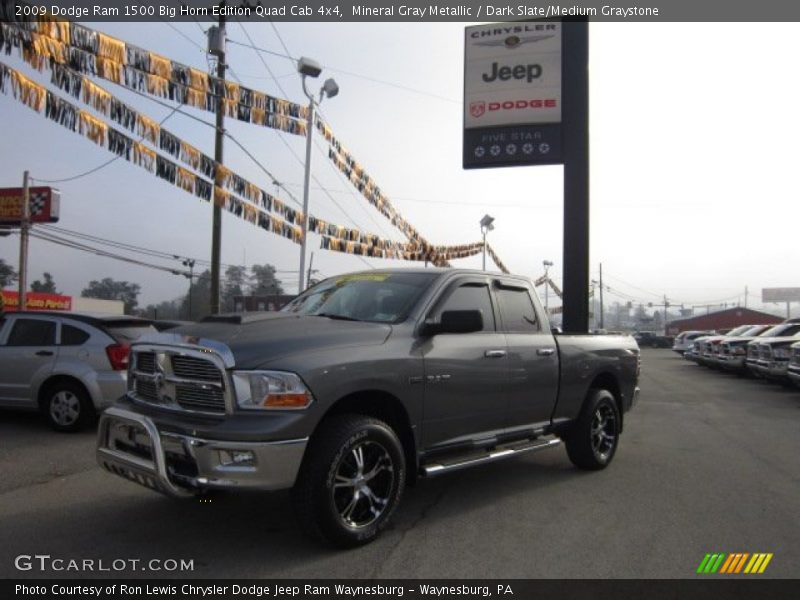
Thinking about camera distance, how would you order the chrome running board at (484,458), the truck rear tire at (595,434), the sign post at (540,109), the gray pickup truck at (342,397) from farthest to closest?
the sign post at (540,109) < the truck rear tire at (595,434) < the chrome running board at (484,458) < the gray pickup truck at (342,397)

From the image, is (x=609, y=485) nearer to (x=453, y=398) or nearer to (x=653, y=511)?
(x=653, y=511)

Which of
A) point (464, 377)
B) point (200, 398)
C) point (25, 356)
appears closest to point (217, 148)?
point (25, 356)

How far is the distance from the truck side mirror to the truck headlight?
1.25 m

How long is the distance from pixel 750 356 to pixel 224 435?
53.0 ft

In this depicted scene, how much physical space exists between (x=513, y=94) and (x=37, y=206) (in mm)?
24019

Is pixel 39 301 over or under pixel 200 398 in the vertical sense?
over

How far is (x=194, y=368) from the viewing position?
4047mm

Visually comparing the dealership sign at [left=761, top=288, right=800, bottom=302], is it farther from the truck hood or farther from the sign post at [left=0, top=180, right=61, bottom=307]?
the truck hood

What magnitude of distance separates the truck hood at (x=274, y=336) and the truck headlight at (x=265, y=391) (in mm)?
72

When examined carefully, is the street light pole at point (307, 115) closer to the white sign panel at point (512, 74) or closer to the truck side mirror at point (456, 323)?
the white sign panel at point (512, 74)

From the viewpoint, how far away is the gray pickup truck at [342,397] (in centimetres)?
380

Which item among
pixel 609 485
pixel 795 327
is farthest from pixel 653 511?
pixel 795 327

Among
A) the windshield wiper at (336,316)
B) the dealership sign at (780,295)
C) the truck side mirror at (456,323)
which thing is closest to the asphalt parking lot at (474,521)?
the truck side mirror at (456,323)

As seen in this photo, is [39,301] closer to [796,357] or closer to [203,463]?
[796,357]
